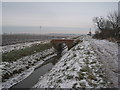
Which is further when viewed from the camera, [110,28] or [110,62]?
[110,28]

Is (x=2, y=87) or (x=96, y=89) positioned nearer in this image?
(x=96, y=89)

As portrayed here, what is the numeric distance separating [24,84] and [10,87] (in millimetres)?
1289

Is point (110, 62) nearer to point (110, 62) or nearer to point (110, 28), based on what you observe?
point (110, 62)

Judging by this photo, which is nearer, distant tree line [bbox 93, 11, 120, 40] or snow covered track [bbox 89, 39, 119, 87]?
snow covered track [bbox 89, 39, 119, 87]

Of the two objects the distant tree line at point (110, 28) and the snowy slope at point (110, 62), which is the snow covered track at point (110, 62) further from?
the distant tree line at point (110, 28)

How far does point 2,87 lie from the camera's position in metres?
9.91

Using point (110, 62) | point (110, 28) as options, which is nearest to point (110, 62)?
point (110, 62)

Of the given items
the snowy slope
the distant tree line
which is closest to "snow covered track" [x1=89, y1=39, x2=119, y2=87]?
the snowy slope

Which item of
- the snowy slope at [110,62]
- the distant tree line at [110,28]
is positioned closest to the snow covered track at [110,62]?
the snowy slope at [110,62]

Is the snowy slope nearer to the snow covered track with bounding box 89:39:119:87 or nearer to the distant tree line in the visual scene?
the snow covered track with bounding box 89:39:119:87

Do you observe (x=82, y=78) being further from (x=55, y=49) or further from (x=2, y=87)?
(x=55, y=49)

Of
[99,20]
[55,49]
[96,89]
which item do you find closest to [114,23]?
[99,20]

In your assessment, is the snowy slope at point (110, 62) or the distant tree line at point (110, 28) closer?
the snowy slope at point (110, 62)

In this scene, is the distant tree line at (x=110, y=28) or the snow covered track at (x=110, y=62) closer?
the snow covered track at (x=110, y=62)
